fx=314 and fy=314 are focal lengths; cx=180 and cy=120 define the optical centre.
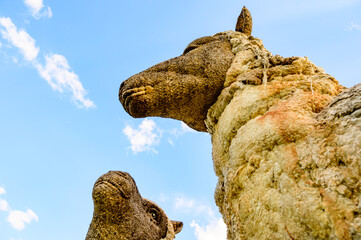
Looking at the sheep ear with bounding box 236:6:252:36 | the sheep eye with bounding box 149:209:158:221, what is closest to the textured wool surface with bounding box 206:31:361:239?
the sheep ear with bounding box 236:6:252:36

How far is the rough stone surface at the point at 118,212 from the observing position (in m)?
4.54

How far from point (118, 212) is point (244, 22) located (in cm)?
335

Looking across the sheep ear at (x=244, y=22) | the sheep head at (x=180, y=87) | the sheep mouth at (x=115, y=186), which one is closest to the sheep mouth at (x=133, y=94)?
the sheep head at (x=180, y=87)

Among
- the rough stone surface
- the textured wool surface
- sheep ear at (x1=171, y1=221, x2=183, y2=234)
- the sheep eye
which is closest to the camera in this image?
the textured wool surface

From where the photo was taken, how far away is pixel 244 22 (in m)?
4.56

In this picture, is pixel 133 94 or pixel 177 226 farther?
pixel 177 226

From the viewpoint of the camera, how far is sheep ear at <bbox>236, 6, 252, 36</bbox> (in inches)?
179

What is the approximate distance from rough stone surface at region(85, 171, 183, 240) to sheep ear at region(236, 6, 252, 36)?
2898 millimetres

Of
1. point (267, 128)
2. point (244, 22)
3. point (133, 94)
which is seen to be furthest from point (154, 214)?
point (267, 128)

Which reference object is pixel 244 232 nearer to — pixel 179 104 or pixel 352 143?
pixel 352 143

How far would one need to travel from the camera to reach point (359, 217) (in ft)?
5.52

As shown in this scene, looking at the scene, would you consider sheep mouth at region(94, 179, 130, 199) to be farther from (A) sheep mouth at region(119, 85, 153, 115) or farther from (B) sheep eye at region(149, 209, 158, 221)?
(A) sheep mouth at region(119, 85, 153, 115)

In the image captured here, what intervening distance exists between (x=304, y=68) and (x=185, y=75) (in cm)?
127

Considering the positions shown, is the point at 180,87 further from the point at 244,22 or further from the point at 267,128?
the point at 244,22
